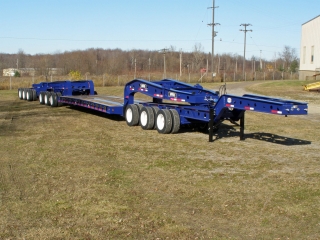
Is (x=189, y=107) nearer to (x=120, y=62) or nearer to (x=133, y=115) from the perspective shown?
(x=133, y=115)

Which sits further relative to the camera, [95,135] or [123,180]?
[95,135]

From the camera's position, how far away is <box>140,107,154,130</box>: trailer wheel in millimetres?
13555

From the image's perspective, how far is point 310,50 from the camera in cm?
4966

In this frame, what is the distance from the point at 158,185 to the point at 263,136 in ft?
20.0

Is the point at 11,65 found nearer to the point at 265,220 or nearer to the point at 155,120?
the point at 155,120

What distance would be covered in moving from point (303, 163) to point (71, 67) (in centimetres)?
9896

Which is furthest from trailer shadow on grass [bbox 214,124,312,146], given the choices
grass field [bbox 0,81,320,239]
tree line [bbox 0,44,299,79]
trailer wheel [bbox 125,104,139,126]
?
tree line [bbox 0,44,299,79]

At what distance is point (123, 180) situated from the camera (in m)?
7.88

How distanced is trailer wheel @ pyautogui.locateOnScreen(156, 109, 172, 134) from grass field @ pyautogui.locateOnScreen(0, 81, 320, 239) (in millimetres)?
251

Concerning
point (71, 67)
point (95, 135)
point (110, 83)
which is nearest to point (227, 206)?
point (95, 135)

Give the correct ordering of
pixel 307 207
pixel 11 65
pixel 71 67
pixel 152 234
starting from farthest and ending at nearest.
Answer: pixel 11 65 → pixel 71 67 → pixel 307 207 → pixel 152 234

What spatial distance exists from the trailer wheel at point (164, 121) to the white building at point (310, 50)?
35851 millimetres

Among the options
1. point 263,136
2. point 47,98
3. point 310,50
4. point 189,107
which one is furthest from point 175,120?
point 310,50

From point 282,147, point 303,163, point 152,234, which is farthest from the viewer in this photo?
point 282,147
